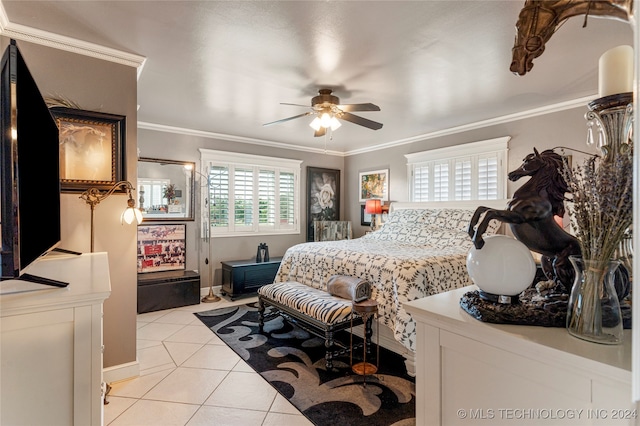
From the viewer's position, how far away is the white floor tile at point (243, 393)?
219 cm

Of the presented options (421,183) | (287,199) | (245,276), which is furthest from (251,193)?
(421,183)

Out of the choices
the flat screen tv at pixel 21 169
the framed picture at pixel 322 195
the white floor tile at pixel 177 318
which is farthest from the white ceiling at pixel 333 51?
the white floor tile at pixel 177 318

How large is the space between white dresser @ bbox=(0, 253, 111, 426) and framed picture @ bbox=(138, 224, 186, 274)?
10.8ft

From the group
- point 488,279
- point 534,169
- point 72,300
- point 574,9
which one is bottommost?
point 72,300

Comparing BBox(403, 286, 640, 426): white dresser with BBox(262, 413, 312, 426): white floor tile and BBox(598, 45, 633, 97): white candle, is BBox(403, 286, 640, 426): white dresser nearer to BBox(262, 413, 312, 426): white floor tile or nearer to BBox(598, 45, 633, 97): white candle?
BBox(598, 45, 633, 97): white candle

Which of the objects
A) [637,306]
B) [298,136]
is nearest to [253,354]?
[637,306]

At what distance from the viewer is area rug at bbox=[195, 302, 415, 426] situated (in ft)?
A: 6.82

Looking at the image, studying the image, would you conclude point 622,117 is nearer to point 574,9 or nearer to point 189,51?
point 574,9

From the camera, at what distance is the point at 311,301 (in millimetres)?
2859

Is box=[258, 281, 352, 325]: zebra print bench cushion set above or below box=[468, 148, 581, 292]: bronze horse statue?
below

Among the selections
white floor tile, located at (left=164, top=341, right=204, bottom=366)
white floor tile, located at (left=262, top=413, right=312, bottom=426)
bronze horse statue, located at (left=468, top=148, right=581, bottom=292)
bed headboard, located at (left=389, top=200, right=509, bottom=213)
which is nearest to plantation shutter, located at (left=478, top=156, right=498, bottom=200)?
bed headboard, located at (left=389, top=200, right=509, bottom=213)

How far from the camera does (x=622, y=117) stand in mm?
854

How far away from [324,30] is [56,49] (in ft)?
6.08

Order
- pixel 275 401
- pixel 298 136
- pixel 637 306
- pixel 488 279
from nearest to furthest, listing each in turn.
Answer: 1. pixel 637 306
2. pixel 488 279
3. pixel 275 401
4. pixel 298 136
